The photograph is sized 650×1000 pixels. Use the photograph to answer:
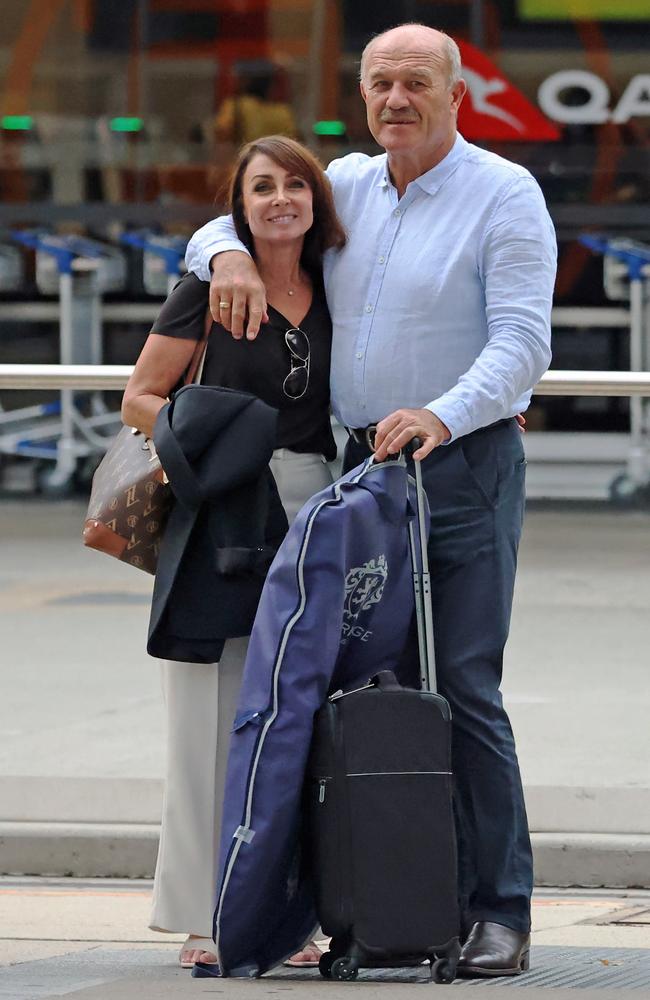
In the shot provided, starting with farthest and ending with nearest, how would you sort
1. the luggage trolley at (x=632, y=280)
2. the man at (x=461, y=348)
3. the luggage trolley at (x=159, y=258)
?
the luggage trolley at (x=159, y=258), the luggage trolley at (x=632, y=280), the man at (x=461, y=348)

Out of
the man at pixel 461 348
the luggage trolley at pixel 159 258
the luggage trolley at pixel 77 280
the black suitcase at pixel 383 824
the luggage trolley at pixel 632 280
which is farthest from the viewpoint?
the luggage trolley at pixel 77 280

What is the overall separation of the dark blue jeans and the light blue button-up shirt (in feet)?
0.40

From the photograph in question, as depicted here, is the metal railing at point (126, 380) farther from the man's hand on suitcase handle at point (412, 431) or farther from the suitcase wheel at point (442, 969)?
the suitcase wheel at point (442, 969)

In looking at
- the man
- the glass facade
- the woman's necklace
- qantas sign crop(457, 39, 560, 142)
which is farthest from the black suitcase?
qantas sign crop(457, 39, 560, 142)

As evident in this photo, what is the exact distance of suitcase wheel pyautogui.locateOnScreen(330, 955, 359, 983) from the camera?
10.6 feet

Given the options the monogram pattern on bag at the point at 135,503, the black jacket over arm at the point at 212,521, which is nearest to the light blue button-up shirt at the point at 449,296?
the black jacket over arm at the point at 212,521

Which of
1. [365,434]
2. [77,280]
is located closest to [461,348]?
[365,434]

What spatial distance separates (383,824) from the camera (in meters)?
3.18

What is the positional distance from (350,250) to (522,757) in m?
1.86

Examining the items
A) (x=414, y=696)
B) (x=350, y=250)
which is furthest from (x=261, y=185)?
(x=414, y=696)

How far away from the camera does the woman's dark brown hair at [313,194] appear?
11.5 feet

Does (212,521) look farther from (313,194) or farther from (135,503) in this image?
(313,194)

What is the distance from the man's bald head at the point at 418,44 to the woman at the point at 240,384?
0.26 m

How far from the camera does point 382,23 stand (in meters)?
11.4
